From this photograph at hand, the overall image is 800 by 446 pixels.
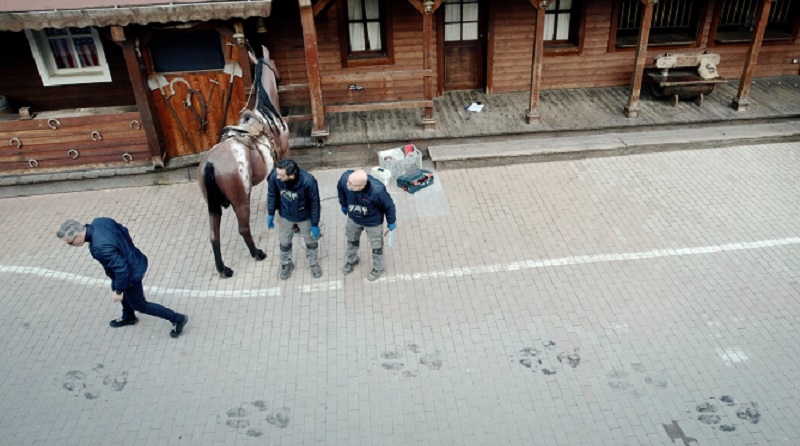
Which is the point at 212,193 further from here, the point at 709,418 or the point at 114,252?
the point at 709,418

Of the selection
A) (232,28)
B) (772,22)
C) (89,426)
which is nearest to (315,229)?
(89,426)

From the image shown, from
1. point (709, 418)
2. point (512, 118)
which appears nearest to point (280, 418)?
point (709, 418)

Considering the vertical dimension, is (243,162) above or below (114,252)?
above

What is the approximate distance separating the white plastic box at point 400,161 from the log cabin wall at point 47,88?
4.95 metres

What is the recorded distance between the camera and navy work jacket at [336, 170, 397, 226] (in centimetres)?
751

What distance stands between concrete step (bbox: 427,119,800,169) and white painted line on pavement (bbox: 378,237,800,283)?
2.82 meters

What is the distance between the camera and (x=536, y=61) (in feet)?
36.4

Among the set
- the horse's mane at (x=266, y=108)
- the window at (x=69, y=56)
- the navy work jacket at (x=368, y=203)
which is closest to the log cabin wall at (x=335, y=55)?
the horse's mane at (x=266, y=108)

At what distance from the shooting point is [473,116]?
11938mm

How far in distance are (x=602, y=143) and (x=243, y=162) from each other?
634 cm

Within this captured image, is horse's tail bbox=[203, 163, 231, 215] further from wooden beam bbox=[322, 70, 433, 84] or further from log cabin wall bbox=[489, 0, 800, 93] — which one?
log cabin wall bbox=[489, 0, 800, 93]

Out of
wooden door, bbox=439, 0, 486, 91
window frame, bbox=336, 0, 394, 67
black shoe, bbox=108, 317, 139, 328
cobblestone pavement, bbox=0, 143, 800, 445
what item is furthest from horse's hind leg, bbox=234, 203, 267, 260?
wooden door, bbox=439, 0, 486, 91

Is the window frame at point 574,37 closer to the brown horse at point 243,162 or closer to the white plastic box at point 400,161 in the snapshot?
the white plastic box at point 400,161

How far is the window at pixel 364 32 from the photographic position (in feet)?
38.9
